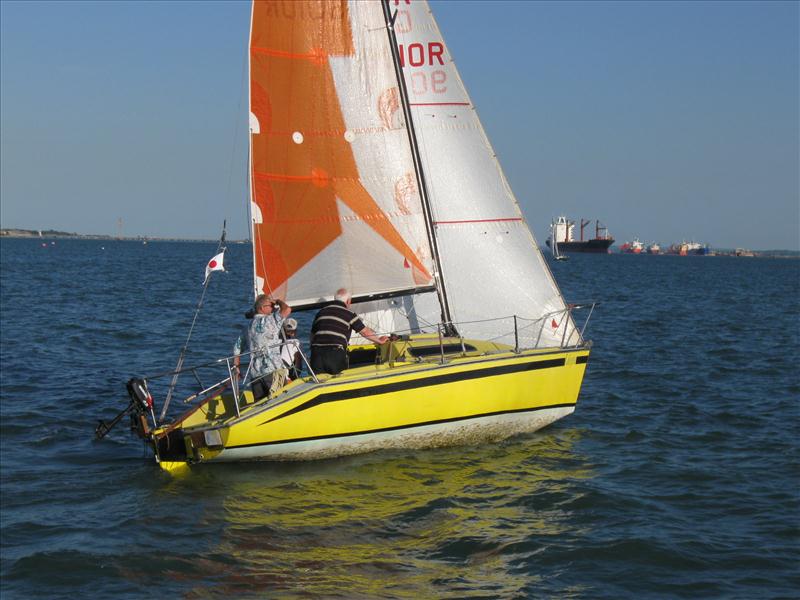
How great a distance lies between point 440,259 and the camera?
51.0 feet

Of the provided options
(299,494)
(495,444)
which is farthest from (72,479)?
(495,444)

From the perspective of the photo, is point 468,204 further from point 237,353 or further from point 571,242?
point 571,242

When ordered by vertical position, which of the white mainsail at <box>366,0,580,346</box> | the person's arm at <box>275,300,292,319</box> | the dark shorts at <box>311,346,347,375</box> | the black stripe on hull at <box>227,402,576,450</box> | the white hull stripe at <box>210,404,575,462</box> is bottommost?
the white hull stripe at <box>210,404,575,462</box>

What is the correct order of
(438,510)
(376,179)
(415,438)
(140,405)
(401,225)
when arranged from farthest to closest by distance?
(401,225) < (376,179) < (415,438) < (140,405) < (438,510)

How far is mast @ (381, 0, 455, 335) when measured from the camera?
15021 mm

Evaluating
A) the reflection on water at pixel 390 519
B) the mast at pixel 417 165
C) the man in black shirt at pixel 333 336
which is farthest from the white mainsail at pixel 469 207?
the man in black shirt at pixel 333 336

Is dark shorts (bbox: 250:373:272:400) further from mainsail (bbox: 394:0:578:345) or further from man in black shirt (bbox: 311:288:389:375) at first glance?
mainsail (bbox: 394:0:578:345)

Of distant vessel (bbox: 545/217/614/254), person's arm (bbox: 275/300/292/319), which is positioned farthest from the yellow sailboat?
distant vessel (bbox: 545/217/614/254)

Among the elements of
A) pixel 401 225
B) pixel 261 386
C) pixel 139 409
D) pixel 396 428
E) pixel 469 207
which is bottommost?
pixel 396 428

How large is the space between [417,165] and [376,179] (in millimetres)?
723

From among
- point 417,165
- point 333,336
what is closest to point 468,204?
point 417,165

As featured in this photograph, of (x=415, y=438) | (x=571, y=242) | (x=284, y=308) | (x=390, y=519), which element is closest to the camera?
(x=390, y=519)

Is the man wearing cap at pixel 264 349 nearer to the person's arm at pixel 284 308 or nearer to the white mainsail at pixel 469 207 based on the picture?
the person's arm at pixel 284 308

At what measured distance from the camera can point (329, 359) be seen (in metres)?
13.2
